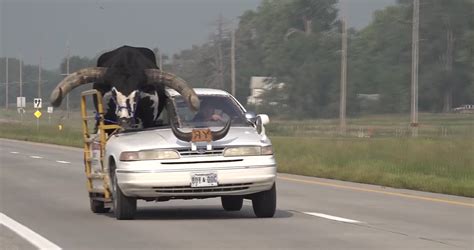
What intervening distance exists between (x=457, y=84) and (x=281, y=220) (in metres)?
69.6

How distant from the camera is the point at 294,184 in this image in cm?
2431

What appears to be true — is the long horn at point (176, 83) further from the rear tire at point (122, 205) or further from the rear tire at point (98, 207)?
the rear tire at point (98, 207)

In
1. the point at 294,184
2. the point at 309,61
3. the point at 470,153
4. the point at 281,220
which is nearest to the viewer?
the point at 281,220

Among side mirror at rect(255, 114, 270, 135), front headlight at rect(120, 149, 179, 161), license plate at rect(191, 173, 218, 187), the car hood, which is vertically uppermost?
side mirror at rect(255, 114, 270, 135)

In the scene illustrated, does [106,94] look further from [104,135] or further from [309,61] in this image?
[309,61]

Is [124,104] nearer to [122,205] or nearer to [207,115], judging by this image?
[207,115]

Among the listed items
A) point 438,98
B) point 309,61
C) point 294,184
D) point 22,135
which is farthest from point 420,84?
point 294,184

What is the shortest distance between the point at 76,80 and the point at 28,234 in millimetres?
2564

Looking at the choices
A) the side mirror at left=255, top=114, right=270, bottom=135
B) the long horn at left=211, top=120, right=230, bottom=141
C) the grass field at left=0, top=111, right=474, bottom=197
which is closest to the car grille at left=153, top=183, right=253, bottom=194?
the long horn at left=211, top=120, right=230, bottom=141

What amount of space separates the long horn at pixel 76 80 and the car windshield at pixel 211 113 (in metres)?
1.18

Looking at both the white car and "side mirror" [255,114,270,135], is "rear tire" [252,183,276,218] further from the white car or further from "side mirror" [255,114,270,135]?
"side mirror" [255,114,270,135]

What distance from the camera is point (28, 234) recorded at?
13586 mm

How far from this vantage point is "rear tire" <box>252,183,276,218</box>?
49.4ft

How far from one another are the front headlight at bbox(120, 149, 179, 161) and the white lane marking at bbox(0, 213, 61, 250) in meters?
1.55
